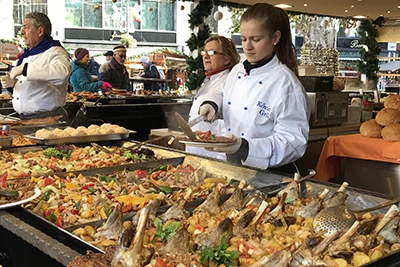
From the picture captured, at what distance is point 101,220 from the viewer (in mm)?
1641

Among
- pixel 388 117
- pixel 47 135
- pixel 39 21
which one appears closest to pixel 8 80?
pixel 39 21

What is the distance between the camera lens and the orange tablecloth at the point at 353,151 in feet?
12.2

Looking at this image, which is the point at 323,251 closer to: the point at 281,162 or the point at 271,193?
the point at 271,193

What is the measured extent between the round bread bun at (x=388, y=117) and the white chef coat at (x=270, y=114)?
5.53 feet

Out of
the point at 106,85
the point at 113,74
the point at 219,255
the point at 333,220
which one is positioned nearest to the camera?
the point at 219,255

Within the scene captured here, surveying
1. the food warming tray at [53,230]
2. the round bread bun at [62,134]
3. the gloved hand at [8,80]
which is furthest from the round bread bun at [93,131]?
the food warming tray at [53,230]

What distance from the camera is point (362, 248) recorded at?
1414 mm

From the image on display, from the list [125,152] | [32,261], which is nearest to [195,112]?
[125,152]

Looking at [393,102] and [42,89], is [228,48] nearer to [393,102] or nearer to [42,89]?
[393,102]

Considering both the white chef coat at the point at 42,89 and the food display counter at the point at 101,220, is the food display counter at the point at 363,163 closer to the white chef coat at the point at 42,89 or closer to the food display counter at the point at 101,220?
the food display counter at the point at 101,220

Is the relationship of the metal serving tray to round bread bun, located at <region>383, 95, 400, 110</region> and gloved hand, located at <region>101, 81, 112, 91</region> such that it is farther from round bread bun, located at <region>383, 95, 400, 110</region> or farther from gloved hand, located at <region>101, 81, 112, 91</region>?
gloved hand, located at <region>101, 81, 112, 91</region>

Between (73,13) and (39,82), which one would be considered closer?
(39,82)

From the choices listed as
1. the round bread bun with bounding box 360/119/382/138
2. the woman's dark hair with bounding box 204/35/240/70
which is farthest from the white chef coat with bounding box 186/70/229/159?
the round bread bun with bounding box 360/119/382/138

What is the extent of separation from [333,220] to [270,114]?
3.22ft
